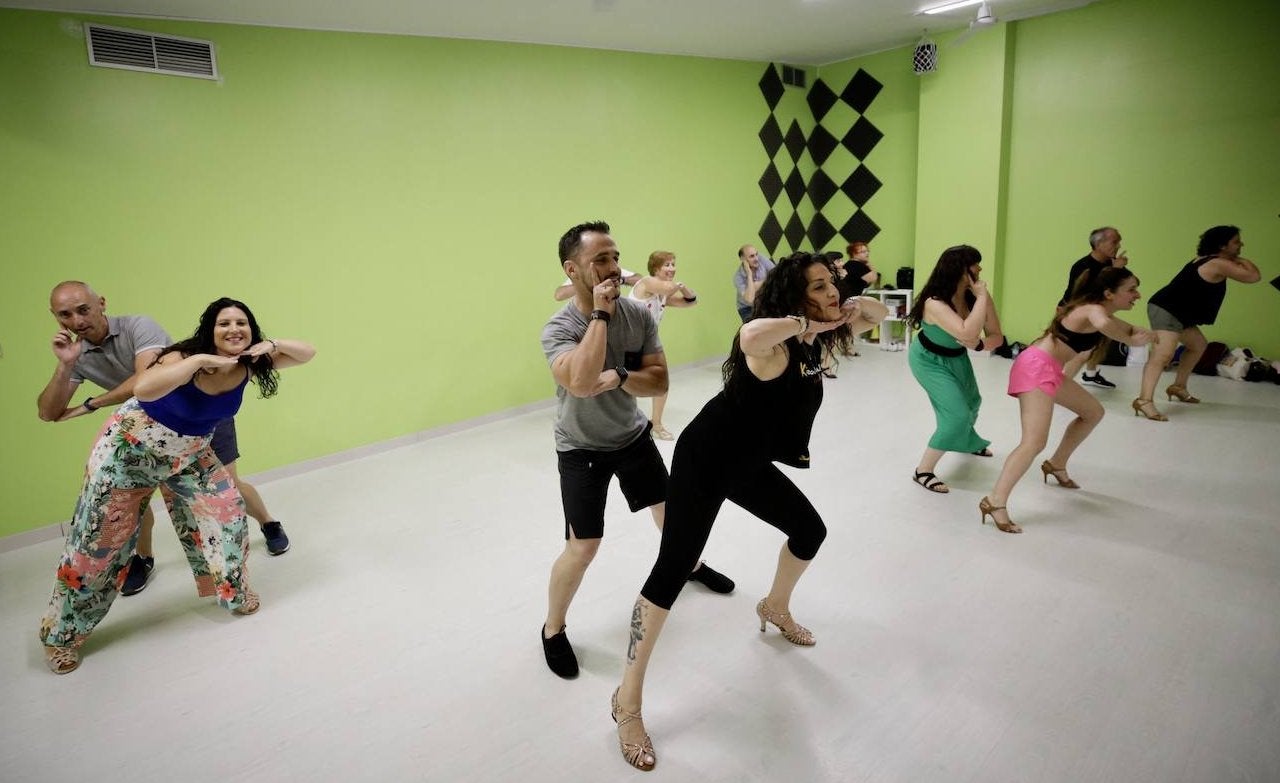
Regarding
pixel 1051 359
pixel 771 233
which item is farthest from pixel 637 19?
pixel 1051 359

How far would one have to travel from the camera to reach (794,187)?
7.71 meters

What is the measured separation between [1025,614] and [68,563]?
3252 millimetres

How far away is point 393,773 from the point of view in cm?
192

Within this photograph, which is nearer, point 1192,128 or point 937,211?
point 1192,128

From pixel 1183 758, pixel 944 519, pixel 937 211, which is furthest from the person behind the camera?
pixel 937 211

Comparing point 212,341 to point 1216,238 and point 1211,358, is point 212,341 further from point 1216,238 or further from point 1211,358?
point 1211,358

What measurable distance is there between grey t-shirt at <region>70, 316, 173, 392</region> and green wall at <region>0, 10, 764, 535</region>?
1.09 m

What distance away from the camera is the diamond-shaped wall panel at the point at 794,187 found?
301 inches

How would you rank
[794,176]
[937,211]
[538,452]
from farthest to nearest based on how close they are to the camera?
[794,176], [937,211], [538,452]

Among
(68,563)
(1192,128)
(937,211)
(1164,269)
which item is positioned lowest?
(68,563)

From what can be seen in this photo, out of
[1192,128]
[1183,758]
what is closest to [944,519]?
[1183,758]

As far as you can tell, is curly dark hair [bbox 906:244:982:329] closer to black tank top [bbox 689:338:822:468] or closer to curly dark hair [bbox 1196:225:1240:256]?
black tank top [bbox 689:338:822:468]

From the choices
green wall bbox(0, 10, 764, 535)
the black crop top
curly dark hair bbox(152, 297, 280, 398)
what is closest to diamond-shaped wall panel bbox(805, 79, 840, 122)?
green wall bbox(0, 10, 764, 535)

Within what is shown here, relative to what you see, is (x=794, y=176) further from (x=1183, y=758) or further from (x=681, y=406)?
(x=1183, y=758)
